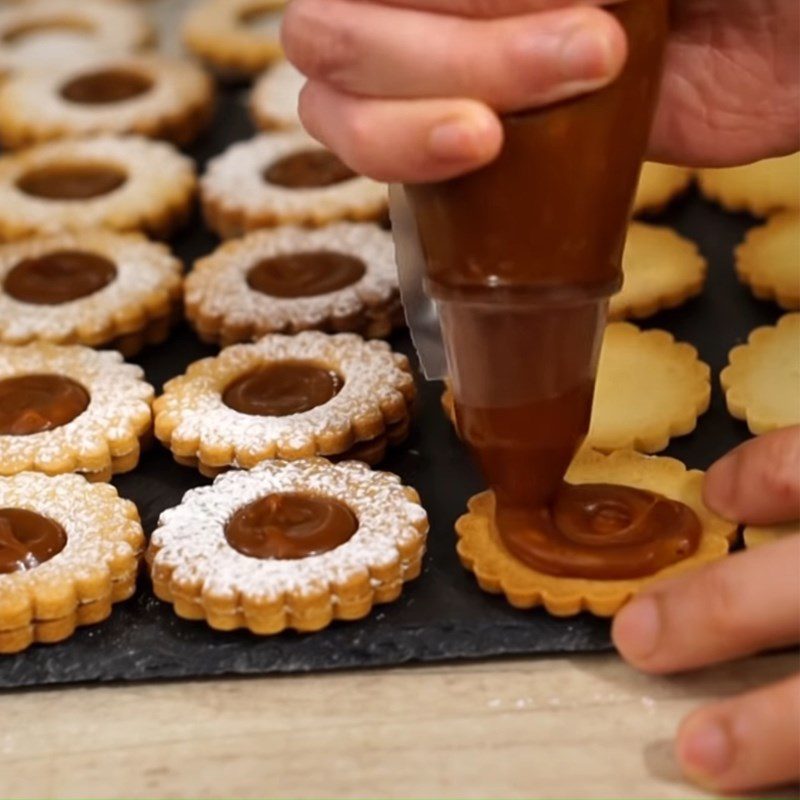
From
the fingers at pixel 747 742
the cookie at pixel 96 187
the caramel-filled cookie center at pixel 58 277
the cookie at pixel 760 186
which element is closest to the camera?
the fingers at pixel 747 742

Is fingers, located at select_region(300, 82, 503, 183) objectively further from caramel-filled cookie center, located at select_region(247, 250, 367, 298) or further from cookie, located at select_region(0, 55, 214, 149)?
cookie, located at select_region(0, 55, 214, 149)

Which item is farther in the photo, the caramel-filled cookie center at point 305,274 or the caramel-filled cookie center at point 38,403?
the caramel-filled cookie center at point 305,274

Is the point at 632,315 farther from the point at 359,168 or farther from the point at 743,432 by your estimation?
the point at 359,168

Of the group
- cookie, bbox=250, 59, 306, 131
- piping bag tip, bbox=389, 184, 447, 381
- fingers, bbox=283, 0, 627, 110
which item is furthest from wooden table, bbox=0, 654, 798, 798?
cookie, bbox=250, 59, 306, 131

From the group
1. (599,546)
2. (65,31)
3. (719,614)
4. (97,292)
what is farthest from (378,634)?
(65,31)

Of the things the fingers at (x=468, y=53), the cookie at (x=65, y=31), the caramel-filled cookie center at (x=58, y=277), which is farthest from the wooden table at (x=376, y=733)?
the cookie at (x=65, y=31)

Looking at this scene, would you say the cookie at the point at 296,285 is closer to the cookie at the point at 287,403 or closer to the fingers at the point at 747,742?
the cookie at the point at 287,403
